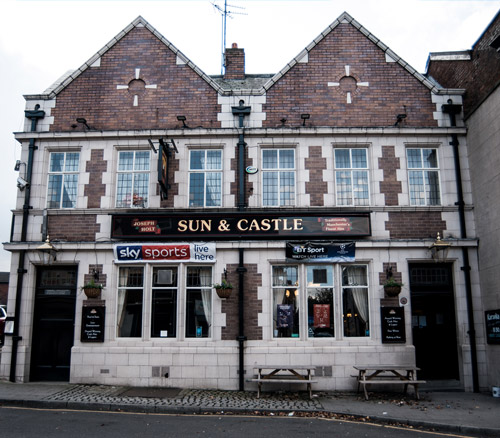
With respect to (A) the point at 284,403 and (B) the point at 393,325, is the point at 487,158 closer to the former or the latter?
Result: (B) the point at 393,325

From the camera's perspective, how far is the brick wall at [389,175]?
13.4 meters

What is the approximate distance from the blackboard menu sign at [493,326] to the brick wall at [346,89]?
5586 mm

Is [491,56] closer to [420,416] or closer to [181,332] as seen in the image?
[420,416]

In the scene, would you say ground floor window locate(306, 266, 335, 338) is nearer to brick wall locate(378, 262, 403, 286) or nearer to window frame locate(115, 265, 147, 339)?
brick wall locate(378, 262, 403, 286)

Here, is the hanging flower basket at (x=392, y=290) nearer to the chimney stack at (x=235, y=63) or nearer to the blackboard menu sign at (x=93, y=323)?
the blackboard menu sign at (x=93, y=323)

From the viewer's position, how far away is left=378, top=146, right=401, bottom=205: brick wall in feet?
A: 43.9

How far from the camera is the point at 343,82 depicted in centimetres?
1423

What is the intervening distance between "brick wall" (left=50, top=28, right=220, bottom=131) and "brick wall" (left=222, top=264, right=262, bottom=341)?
449cm

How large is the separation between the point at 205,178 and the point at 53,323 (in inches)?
234

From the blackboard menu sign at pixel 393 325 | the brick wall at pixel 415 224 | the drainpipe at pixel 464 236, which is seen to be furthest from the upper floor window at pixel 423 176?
the blackboard menu sign at pixel 393 325

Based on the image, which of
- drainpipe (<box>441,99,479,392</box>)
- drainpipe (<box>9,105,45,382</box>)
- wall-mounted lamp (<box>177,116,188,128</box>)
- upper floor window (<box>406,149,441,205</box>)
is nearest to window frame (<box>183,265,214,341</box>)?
wall-mounted lamp (<box>177,116,188,128</box>)

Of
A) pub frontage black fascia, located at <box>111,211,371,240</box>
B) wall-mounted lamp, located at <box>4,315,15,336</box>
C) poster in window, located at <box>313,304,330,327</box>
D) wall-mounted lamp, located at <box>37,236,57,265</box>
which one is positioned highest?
pub frontage black fascia, located at <box>111,211,371,240</box>

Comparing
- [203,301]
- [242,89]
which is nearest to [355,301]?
[203,301]

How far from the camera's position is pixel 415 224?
13195 millimetres
